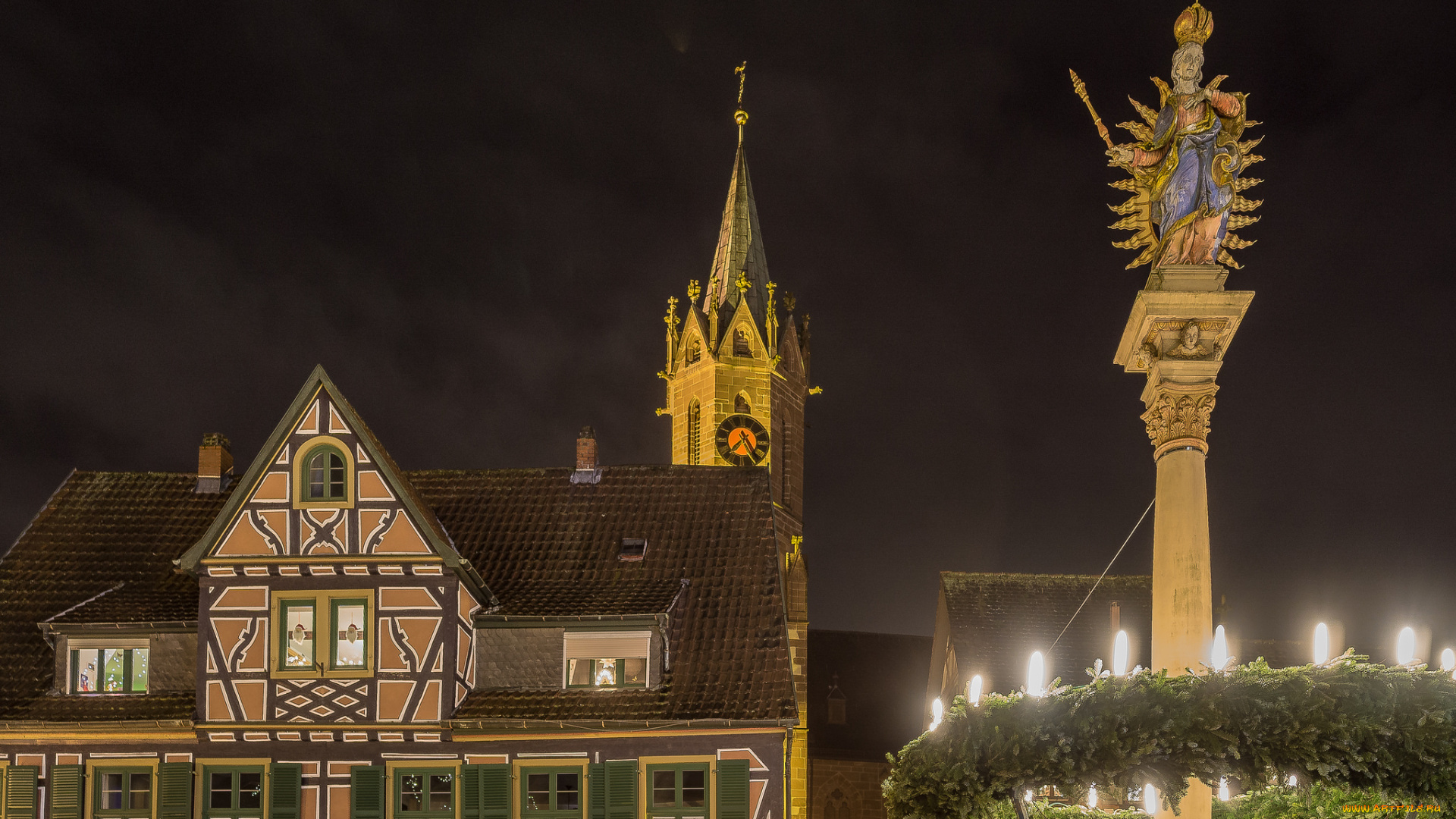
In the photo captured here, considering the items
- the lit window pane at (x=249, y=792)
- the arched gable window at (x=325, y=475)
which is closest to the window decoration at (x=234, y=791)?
the lit window pane at (x=249, y=792)

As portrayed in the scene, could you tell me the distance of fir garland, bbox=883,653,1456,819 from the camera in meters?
8.01

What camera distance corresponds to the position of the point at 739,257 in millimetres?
43938

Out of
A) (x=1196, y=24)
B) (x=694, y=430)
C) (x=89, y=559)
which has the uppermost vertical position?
(x=694, y=430)

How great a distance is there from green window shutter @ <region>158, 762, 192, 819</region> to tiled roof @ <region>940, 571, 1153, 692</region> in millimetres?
20037

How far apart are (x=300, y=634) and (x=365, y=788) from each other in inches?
111

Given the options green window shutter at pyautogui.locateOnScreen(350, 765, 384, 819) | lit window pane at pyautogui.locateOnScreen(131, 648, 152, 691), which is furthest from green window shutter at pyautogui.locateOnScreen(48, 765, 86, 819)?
green window shutter at pyautogui.locateOnScreen(350, 765, 384, 819)

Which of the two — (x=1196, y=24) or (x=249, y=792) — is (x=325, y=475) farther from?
(x=1196, y=24)

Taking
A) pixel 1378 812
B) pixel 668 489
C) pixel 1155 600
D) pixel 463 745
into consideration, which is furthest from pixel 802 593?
pixel 1378 812

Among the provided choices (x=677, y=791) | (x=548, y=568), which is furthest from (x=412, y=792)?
(x=548, y=568)

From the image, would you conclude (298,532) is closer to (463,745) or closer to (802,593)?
(463,745)

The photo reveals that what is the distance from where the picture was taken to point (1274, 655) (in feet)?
126

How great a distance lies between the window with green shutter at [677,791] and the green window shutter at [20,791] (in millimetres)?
10560

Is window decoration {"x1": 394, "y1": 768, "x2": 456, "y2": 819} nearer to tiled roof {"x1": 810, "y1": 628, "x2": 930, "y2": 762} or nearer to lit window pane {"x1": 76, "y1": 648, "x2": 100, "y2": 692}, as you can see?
lit window pane {"x1": 76, "y1": 648, "x2": 100, "y2": 692}

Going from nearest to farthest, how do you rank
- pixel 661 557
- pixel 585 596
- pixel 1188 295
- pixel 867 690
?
pixel 1188 295 < pixel 585 596 < pixel 661 557 < pixel 867 690
